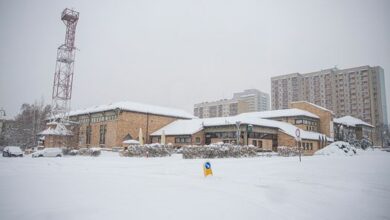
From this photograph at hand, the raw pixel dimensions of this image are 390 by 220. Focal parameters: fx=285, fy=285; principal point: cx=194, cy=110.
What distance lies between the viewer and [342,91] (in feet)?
344

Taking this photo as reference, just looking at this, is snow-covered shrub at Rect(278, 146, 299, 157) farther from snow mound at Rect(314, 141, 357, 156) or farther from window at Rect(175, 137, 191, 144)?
window at Rect(175, 137, 191, 144)

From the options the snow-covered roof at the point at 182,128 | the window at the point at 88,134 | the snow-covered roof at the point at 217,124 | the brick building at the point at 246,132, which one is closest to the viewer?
the brick building at the point at 246,132

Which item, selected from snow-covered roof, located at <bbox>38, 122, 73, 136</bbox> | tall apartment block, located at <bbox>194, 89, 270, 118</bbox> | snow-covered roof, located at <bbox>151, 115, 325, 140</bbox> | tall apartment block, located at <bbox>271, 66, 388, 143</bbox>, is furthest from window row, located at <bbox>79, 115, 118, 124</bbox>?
tall apartment block, located at <bbox>271, 66, 388, 143</bbox>

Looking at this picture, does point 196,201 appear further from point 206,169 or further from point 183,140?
point 183,140

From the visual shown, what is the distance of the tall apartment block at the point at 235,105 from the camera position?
117188mm

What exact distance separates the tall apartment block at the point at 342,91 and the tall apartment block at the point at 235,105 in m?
16.1

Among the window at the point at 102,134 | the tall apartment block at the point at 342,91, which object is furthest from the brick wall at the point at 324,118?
the tall apartment block at the point at 342,91

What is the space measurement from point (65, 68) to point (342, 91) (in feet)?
313

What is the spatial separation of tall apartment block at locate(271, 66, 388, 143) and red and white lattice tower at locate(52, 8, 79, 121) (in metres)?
89.4

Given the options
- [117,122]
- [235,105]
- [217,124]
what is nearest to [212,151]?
[217,124]

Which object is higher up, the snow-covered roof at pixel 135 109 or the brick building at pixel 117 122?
the snow-covered roof at pixel 135 109

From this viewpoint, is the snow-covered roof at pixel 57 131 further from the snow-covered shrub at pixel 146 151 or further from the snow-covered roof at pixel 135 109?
the snow-covered shrub at pixel 146 151

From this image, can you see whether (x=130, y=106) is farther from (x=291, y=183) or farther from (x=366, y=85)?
(x=366, y=85)

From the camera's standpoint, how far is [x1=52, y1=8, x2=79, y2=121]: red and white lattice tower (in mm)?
44906
